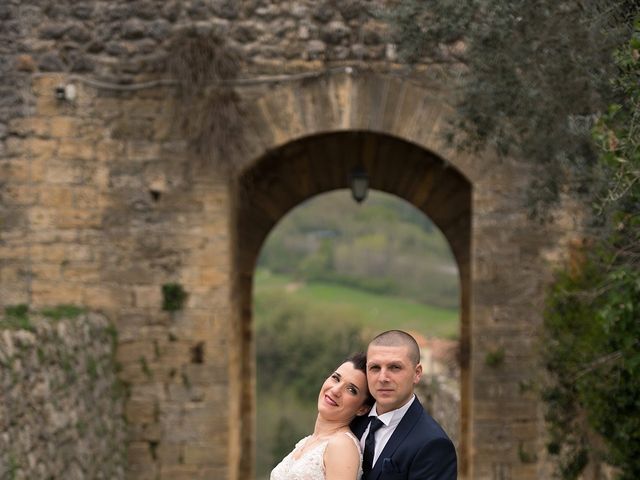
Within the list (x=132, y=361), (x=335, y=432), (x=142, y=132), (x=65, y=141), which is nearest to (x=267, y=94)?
(x=142, y=132)

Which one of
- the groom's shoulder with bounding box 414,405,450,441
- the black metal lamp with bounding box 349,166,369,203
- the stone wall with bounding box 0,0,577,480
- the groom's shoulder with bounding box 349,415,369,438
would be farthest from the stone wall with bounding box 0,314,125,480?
the groom's shoulder with bounding box 414,405,450,441

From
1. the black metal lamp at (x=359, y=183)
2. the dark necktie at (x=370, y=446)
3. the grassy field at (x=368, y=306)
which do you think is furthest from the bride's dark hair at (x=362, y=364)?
the grassy field at (x=368, y=306)

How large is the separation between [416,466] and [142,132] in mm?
5941

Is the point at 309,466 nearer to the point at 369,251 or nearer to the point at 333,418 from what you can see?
the point at 333,418

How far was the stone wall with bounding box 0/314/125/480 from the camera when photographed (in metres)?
6.59

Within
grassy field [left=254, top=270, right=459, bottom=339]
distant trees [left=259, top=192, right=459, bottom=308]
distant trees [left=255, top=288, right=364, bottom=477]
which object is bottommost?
distant trees [left=255, top=288, right=364, bottom=477]

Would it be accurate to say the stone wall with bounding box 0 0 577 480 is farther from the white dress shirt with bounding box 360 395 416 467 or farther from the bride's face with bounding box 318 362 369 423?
the white dress shirt with bounding box 360 395 416 467

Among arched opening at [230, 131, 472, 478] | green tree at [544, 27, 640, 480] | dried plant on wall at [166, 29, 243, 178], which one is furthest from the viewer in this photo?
arched opening at [230, 131, 472, 478]

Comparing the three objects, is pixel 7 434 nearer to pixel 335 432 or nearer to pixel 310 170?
pixel 335 432

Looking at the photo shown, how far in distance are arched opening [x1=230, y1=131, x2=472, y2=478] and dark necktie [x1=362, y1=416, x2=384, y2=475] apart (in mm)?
6611

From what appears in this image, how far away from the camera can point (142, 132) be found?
9109mm

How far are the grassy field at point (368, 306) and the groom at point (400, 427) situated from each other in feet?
119

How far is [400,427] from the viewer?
3754 mm

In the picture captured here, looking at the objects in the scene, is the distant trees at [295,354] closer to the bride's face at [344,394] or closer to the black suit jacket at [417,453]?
the bride's face at [344,394]
